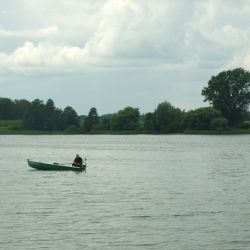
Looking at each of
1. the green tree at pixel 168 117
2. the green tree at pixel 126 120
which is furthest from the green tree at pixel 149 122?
the green tree at pixel 126 120

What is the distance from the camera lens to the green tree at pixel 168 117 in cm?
17338

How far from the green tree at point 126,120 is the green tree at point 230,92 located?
28.1m

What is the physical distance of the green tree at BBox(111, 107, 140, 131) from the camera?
617 ft

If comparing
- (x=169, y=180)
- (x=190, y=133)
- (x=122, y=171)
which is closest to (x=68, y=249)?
(x=169, y=180)

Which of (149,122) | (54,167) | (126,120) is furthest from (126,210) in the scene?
(126,120)

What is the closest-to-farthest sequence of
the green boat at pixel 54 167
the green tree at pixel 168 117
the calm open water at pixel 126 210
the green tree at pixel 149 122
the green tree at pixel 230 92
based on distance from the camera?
1. the calm open water at pixel 126 210
2. the green boat at pixel 54 167
3. the green tree at pixel 230 92
4. the green tree at pixel 168 117
5. the green tree at pixel 149 122

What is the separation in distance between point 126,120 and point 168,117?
20715 mm

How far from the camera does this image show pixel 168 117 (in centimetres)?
17338

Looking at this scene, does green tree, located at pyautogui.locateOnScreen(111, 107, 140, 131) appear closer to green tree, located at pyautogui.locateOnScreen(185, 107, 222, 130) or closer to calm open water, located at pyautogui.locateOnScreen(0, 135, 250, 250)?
green tree, located at pyautogui.locateOnScreen(185, 107, 222, 130)

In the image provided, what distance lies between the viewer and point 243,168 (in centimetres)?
6875

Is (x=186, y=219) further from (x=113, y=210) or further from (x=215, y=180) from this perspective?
(x=215, y=180)

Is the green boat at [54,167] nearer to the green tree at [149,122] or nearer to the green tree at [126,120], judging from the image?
the green tree at [149,122]

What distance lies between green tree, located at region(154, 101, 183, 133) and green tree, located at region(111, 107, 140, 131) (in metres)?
11.8

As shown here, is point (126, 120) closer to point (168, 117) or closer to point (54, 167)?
point (168, 117)
